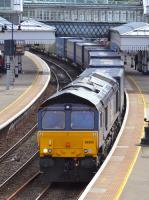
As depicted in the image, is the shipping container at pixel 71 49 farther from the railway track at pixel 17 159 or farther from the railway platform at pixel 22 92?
the railway track at pixel 17 159

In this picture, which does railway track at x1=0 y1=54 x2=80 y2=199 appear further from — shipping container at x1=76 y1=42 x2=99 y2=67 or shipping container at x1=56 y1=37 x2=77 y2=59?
shipping container at x1=56 y1=37 x2=77 y2=59

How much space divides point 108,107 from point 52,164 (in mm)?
3999

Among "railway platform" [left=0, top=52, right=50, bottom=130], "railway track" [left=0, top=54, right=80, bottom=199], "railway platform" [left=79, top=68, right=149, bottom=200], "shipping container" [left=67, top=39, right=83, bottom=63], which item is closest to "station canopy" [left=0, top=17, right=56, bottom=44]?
"railway platform" [left=0, top=52, right=50, bottom=130]

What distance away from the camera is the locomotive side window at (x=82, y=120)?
21641 millimetres

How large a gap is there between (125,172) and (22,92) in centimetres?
2910

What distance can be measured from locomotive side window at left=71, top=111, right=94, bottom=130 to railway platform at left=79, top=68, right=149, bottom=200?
144 cm

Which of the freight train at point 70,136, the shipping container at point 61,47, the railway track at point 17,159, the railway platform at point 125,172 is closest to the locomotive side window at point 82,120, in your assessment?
the freight train at point 70,136

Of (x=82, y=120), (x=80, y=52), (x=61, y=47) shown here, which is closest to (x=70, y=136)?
(x=82, y=120)

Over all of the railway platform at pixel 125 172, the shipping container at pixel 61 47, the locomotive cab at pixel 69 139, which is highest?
the locomotive cab at pixel 69 139

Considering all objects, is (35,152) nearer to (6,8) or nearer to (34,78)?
(34,78)

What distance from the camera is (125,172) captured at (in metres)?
21.2

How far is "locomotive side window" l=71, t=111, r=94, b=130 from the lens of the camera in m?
21.6

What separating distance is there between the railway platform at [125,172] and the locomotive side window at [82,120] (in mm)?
1440

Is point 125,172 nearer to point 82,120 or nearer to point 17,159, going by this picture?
point 82,120
